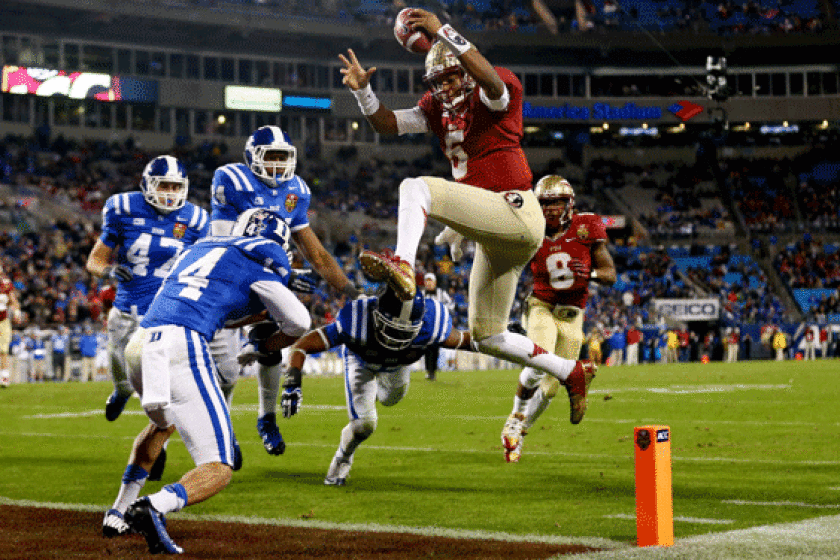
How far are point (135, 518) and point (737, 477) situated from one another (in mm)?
4834

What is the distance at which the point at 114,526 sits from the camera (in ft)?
19.1

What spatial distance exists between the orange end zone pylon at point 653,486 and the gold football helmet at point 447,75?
242cm

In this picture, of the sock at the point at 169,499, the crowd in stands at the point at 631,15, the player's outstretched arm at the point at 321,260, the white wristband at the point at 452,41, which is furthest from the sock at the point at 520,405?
the crowd in stands at the point at 631,15

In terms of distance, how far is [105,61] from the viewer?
4047 cm

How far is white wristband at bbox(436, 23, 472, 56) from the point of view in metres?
5.95

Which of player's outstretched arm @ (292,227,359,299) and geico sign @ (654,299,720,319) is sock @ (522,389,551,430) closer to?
player's outstretched arm @ (292,227,359,299)

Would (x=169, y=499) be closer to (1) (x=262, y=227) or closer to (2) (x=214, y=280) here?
(2) (x=214, y=280)

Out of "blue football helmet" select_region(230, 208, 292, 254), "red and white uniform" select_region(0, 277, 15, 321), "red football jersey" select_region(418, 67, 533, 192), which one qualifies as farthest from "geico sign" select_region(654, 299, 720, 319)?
"blue football helmet" select_region(230, 208, 292, 254)

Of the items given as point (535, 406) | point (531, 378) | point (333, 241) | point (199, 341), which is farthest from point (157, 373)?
point (333, 241)

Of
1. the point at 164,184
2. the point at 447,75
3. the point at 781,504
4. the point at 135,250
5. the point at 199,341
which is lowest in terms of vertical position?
the point at 781,504

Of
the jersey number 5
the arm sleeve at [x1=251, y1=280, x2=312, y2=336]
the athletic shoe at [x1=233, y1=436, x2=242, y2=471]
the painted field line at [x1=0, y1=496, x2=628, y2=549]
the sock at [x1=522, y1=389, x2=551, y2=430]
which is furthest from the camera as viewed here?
the jersey number 5

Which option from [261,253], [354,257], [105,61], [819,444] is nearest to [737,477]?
[819,444]

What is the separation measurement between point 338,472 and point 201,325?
302 centimetres

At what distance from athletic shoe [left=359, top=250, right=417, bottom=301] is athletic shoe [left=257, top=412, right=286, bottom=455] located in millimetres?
1949
